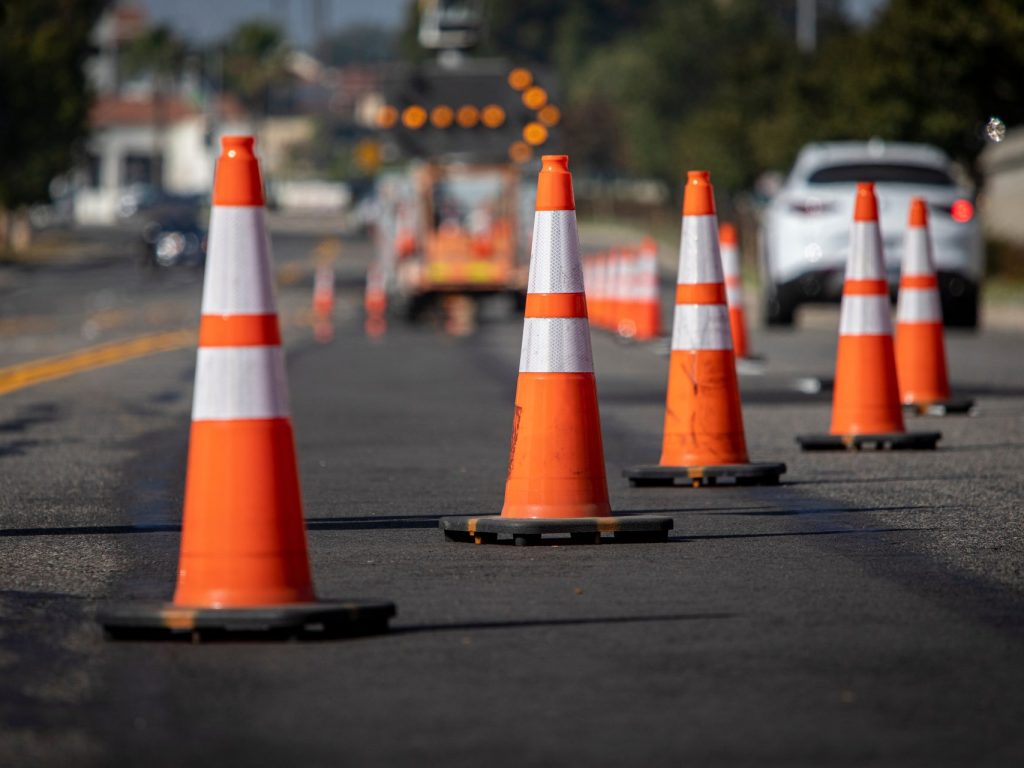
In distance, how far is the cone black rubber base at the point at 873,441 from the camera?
408 inches

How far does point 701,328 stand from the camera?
29.6 feet

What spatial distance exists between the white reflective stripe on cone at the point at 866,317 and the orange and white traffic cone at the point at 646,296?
11838mm

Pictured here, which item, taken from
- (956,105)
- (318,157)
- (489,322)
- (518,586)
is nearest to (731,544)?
(518,586)

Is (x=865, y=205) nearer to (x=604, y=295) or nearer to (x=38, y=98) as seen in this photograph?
(x=604, y=295)

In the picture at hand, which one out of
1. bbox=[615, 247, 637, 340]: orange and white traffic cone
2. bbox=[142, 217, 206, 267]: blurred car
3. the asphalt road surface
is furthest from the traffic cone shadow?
bbox=[142, 217, 206, 267]: blurred car

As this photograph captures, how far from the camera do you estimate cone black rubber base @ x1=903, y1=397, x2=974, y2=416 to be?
40.1 ft

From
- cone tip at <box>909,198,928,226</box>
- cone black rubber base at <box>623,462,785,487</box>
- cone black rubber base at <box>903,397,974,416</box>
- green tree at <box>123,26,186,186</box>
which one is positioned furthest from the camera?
green tree at <box>123,26,186,186</box>

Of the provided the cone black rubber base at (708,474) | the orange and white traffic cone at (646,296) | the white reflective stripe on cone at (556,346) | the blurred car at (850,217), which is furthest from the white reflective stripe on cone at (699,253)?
the orange and white traffic cone at (646,296)

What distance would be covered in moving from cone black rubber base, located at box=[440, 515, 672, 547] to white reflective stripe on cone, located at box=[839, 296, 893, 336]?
3.47 meters

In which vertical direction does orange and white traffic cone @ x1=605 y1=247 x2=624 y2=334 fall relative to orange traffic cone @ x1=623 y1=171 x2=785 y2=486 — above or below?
above

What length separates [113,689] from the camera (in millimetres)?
4797

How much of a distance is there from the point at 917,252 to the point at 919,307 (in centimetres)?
29

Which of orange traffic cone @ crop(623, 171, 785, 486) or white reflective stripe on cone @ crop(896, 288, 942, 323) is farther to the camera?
white reflective stripe on cone @ crop(896, 288, 942, 323)

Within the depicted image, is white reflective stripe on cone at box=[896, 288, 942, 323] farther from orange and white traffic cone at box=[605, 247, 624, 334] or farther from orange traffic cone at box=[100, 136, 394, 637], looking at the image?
orange and white traffic cone at box=[605, 247, 624, 334]
